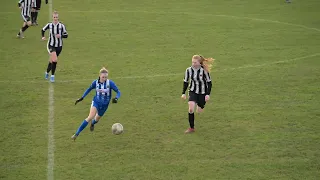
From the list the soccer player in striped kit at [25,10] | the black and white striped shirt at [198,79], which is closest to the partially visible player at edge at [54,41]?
the black and white striped shirt at [198,79]

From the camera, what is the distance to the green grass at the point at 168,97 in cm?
1194

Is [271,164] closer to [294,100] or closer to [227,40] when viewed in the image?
[294,100]

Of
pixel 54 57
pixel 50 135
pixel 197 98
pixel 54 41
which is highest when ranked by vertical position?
pixel 54 41

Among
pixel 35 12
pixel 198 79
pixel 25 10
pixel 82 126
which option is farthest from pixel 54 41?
pixel 35 12

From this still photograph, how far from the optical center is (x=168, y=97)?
54.5 ft

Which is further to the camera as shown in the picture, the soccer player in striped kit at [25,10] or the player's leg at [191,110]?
the soccer player in striped kit at [25,10]

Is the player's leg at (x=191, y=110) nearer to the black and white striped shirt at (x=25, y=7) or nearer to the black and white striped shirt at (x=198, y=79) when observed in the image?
the black and white striped shirt at (x=198, y=79)

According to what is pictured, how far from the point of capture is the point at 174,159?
39.9 ft

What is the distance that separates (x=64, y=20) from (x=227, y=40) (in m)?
9.08

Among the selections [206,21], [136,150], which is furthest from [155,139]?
[206,21]

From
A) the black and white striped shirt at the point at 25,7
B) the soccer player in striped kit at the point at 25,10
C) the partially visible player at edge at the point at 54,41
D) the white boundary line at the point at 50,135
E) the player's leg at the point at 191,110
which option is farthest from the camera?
the black and white striped shirt at the point at 25,7

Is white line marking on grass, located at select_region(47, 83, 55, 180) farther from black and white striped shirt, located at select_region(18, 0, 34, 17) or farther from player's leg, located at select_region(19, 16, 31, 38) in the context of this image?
black and white striped shirt, located at select_region(18, 0, 34, 17)

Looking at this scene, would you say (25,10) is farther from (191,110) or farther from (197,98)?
(191,110)

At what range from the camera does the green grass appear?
11.9m
